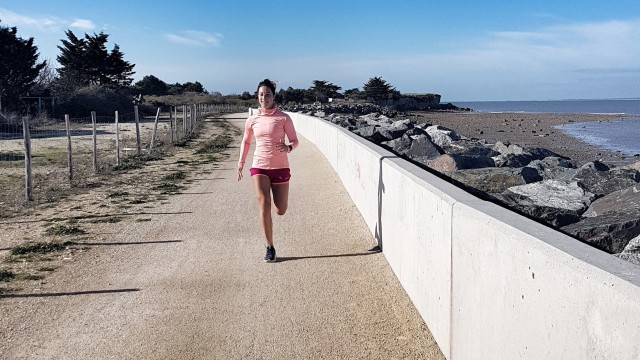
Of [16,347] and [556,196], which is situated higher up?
[556,196]

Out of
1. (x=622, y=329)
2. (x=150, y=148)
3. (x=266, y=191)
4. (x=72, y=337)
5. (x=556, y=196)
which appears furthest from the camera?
(x=150, y=148)

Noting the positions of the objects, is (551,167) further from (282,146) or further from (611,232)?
(282,146)

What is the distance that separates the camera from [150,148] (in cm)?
2020

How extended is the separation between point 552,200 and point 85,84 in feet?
210

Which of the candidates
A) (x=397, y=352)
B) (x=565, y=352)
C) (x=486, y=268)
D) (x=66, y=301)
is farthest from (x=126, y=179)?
(x=565, y=352)

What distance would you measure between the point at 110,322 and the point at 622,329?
3.90m

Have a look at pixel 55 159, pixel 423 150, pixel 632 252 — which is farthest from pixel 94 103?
pixel 632 252

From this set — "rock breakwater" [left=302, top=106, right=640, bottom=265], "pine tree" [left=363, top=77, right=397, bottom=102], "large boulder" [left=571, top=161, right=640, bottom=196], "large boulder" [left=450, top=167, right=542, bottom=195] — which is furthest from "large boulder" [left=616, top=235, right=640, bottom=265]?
"pine tree" [left=363, top=77, right=397, bottom=102]

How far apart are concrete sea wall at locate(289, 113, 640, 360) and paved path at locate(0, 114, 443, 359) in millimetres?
436

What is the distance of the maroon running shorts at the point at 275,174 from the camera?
622 centimetres

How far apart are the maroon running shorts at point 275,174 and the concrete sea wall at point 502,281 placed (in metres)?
1.23

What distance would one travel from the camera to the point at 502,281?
291 cm

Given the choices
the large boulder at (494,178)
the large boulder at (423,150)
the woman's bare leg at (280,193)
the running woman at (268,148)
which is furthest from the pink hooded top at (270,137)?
the large boulder at (423,150)

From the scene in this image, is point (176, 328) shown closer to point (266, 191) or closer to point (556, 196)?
point (266, 191)
